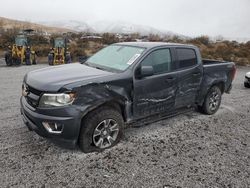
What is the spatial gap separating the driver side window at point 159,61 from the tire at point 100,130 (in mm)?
1092

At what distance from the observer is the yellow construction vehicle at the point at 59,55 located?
49.0ft

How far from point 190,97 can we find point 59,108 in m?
2.96

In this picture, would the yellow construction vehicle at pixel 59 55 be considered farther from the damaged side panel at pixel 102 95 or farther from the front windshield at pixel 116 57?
the damaged side panel at pixel 102 95

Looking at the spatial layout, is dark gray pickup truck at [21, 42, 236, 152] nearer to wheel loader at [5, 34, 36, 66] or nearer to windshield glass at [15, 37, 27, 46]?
wheel loader at [5, 34, 36, 66]

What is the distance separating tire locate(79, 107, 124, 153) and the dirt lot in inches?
5.5

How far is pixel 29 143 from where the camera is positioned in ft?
13.3

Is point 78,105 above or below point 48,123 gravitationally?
above

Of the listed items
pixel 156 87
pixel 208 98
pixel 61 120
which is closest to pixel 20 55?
pixel 208 98

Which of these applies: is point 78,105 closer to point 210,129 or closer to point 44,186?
point 44,186

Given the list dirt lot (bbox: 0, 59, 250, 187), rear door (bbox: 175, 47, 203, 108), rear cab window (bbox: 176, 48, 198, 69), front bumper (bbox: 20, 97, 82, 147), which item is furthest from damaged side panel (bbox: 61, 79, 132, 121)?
rear cab window (bbox: 176, 48, 198, 69)

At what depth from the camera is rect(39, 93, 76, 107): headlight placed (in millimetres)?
3396

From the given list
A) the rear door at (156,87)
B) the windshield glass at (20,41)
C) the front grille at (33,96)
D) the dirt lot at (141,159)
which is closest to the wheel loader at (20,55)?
the windshield glass at (20,41)

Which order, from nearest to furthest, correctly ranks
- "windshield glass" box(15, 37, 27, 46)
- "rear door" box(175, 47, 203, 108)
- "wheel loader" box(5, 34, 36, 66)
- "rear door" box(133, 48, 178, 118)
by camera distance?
"rear door" box(133, 48, 178, 118)
"rear door" box(175, 47, 203, 108)
"wheel loader" box(5, 34, 36, 66)
"windshield glass" box(15, 37, 27, 46)

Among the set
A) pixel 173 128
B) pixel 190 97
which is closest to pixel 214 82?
pixel 190 97
